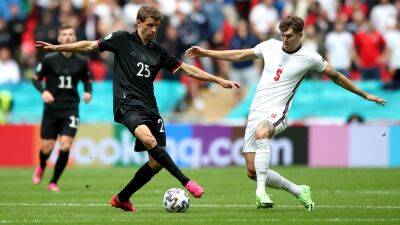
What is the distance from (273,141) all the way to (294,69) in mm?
12128

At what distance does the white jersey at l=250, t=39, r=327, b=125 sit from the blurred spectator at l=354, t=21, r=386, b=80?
13.8m

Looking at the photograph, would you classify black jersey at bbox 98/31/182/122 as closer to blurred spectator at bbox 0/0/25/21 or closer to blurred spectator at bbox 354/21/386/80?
blurred spectator at bbox 354/21/386/80

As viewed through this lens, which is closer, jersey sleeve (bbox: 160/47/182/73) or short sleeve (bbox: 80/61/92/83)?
jersey sleeve (bbox: 160/47/182/73)

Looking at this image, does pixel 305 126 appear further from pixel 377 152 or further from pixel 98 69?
pixel 98 69

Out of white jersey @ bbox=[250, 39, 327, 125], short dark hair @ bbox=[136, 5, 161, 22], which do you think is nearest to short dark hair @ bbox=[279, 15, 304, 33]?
white jersey @ bbox=[250, 39, 327, 125]

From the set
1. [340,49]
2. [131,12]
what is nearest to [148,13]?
[340,49]

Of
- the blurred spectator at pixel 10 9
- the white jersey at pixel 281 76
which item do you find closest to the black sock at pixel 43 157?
the white jersey at pixel 281 76

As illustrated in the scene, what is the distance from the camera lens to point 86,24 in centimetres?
2931

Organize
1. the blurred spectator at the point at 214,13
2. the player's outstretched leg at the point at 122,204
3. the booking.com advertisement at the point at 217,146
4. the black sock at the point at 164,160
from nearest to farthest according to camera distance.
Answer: the black sock at the point at 164,160 → the player's outstretched leg at the point at 122,204 → the booking.com advertisement at the point at 217,146 → the blurred spectator at the point at 214,13

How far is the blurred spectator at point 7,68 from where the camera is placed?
28562 millimetres

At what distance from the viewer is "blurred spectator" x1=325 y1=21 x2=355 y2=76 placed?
27.4 meters

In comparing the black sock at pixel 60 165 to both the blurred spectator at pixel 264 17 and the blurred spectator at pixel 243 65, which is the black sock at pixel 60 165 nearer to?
the blurred spectator at pixel 243 65

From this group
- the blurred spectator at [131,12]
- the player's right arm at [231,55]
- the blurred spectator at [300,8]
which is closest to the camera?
the player's right arm at [231,55]

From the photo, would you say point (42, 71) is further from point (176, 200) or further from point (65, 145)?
point (176, 200)
